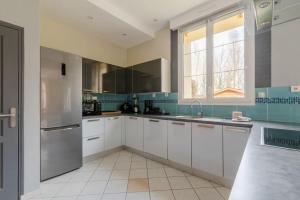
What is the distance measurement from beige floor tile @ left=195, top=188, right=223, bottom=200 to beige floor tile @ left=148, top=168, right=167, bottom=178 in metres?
0.57

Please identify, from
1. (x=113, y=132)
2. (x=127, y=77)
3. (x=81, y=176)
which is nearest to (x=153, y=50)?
(x=127, y=77)

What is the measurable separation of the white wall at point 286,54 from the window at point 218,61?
0.35 metres

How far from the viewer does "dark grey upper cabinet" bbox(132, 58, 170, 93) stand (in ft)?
10.0

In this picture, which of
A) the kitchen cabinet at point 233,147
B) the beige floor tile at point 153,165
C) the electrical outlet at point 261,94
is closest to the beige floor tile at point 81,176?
the beige floor tile at point 153,165

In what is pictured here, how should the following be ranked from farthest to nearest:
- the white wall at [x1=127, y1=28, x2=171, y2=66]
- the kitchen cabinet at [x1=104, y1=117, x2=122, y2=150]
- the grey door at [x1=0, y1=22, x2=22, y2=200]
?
the white wall at [x1=127, y1=28, x2=171, y2=66] < the kitchen cabinet at [x1=104, y1=117, x2=122, y2=150] < the grey door at [x1=0, y1=22, x2=22, y2=200]

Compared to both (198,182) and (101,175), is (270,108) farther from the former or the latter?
(101,175)

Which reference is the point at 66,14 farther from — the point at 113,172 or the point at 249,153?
the point at 249,153

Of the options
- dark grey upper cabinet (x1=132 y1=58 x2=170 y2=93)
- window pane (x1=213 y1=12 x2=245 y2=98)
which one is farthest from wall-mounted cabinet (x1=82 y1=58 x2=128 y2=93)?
window pane (x1=213 y1=12 x2=245 y2=98)

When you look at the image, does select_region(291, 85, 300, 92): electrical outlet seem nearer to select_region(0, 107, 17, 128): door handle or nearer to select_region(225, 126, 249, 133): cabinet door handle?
select_region(225, 126, 249, 133): cabinet door handle

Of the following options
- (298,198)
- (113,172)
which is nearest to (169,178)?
(113,172)

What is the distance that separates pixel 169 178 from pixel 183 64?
6.76ft

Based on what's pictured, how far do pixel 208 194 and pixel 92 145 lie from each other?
1.98 m

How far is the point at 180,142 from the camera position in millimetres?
2416

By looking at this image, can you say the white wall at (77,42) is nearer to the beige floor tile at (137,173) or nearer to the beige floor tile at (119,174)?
the beige floor tile at (119,174)
